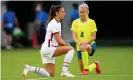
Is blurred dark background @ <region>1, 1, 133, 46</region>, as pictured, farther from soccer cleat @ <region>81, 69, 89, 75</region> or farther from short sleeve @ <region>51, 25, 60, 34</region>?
short sleeve @ <region>51, 25, 60, 34</region>

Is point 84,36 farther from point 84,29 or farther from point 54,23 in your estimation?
point 54,23

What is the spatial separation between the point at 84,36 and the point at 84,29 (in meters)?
0.18

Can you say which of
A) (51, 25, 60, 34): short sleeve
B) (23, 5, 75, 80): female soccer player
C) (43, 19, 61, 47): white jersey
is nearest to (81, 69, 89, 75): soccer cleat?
(23, 5, 75, 80): female soccer player

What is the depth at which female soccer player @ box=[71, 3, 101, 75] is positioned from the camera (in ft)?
51.0

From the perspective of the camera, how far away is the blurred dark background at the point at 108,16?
3391 centimetres

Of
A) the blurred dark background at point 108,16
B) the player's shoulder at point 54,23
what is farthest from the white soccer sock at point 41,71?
the blurred dark background at point 108,16

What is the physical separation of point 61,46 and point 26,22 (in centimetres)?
Result: 1937

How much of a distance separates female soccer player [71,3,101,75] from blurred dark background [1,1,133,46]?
17238mm

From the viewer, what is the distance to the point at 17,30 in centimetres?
3102

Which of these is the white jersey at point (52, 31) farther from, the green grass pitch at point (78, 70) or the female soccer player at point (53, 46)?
the green grass pitch at point (78, 70)

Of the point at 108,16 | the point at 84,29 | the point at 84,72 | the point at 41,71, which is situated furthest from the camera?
the point at 108,16

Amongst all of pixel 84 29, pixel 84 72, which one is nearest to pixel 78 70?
pixel 84 72

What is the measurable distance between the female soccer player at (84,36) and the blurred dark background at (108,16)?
56.6 ft

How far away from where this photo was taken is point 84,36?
15805mm
